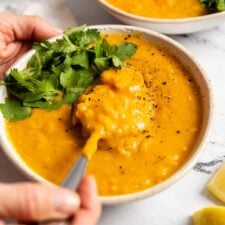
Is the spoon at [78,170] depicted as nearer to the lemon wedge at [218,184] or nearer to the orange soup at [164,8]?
the lemon wedge at [218,184]

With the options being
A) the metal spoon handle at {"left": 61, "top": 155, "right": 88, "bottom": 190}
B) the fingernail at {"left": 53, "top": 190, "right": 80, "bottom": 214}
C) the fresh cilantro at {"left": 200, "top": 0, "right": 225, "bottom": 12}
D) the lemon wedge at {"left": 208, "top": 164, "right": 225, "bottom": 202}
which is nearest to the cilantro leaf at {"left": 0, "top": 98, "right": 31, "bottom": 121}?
the metal spoon handle at {"left": 61, "top": 155, "right": 88, "bottom": 190}

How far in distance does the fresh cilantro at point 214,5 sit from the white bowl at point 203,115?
28 cm

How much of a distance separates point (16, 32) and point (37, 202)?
0.80m

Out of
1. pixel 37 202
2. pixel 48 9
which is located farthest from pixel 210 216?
pixel 48 9

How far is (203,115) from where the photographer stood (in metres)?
1.46

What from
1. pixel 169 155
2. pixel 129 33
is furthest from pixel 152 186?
pixel 129 33

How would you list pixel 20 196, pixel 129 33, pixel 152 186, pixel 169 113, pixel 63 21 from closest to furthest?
pixel 20 196, pixel 152 186, pixel 169 113, pixel 129 33, pixel 63 21

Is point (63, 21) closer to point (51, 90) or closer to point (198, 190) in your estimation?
point (51, 90)

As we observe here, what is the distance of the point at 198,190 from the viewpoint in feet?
4.89

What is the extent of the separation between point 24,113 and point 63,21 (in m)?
0.54

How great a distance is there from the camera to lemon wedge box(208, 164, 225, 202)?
1443mm

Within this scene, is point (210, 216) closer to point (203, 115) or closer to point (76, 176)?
point (203, 115)

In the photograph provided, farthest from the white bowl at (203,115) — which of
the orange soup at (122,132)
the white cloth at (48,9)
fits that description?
the white cloth at (48,9)

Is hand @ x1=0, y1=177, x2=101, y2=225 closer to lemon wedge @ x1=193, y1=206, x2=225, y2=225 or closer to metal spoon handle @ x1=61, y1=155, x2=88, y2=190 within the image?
metal spoon handle @ x1=61, y1=155, x2=88, y2=190
